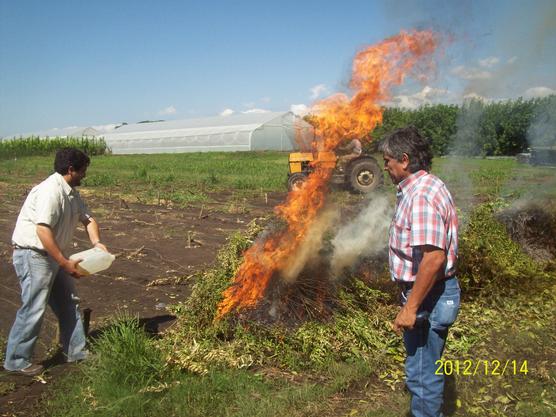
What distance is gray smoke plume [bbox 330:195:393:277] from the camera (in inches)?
216

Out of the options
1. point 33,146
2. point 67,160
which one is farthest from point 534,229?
point 33,146

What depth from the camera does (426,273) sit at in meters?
Answer: 2.63

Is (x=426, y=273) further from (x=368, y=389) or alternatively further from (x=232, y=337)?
(x=232, y=337)

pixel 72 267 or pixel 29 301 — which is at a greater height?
pixel 72 267

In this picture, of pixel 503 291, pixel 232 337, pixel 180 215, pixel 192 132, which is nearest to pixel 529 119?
pixel 192 132

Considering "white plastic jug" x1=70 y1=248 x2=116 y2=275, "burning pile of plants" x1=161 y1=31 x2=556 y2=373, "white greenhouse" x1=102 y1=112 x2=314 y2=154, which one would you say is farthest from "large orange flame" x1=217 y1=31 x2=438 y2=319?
"white greenhouse" x1=102 y1=112 x2=314 y2=154

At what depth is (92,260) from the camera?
4.27m

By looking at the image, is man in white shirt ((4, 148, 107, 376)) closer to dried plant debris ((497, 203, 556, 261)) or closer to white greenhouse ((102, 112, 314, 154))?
dried plant debris ((497, 203, 556, 261))

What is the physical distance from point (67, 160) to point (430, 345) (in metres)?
3.21

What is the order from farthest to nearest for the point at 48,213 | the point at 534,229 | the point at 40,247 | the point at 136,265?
the point at 136,265, the point at 534,229, the point at 40,247, the point at 48,213

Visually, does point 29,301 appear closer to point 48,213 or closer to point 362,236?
point 48,213

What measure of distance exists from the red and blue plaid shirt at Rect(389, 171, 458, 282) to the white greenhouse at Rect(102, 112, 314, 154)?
34528 millimetres

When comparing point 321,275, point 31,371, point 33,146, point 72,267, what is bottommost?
point 31,371

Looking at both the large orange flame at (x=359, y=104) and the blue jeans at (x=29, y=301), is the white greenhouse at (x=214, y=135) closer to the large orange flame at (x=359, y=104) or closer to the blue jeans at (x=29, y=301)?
the large orange flame at (x=359, y=104)
